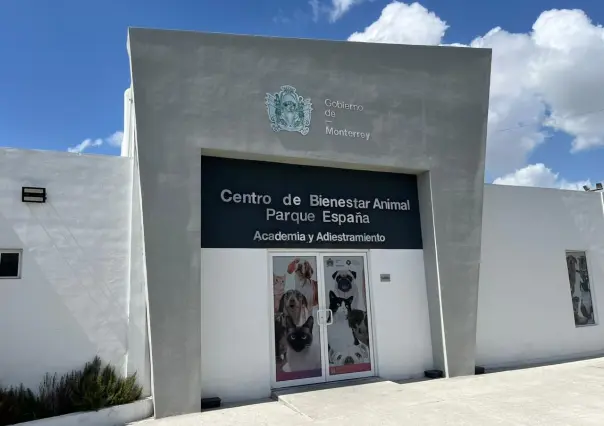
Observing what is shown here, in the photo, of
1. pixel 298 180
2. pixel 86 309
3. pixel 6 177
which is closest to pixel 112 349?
pixel 86 309

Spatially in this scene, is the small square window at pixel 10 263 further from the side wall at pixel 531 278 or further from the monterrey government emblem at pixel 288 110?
the side wall at pixel 531 278

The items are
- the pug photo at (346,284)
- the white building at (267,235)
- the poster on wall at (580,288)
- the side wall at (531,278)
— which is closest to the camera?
the white building at (267,235)

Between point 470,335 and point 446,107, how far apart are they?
4.54m

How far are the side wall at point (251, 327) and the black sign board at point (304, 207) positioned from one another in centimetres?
36

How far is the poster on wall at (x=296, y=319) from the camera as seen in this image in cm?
765

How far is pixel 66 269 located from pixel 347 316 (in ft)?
15.6

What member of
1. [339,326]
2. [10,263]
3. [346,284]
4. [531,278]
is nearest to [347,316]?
[339,326]

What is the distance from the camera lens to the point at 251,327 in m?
7.43

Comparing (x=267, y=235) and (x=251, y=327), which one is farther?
(x=267, y=235)

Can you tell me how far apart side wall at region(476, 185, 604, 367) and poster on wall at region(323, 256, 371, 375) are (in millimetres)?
2870

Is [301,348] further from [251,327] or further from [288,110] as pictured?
[288,110]

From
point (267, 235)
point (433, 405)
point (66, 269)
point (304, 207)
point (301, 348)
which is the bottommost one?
point (433, 405)

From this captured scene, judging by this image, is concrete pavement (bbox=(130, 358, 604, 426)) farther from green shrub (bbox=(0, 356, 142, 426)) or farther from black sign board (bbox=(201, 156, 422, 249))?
black sign board (bbox=(201, 156, 422, 249))

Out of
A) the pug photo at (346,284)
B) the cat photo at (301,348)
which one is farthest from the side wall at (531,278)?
the cat photo at (301,348)
